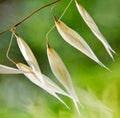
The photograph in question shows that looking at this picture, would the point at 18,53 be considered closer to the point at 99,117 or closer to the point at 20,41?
the point at 20,41

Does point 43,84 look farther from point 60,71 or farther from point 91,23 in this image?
point 91,23

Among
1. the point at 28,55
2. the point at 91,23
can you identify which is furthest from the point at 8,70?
the point at 91,23

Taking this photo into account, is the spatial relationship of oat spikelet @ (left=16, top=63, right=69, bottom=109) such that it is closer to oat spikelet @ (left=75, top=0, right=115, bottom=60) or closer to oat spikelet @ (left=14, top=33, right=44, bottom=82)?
oat spikelet @ (left=14, top=33, right=44, bottom=82)

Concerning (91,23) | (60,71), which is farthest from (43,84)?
(91,23)

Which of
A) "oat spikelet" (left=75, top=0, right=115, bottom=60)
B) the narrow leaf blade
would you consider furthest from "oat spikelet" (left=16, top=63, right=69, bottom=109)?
"oat spikelet" (left=75, top=0, right=115, bottom=60)

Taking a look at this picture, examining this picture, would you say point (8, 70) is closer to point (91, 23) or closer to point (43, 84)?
point (43, 84)

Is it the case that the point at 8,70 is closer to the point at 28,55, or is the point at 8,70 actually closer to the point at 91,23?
the point at 28,55
